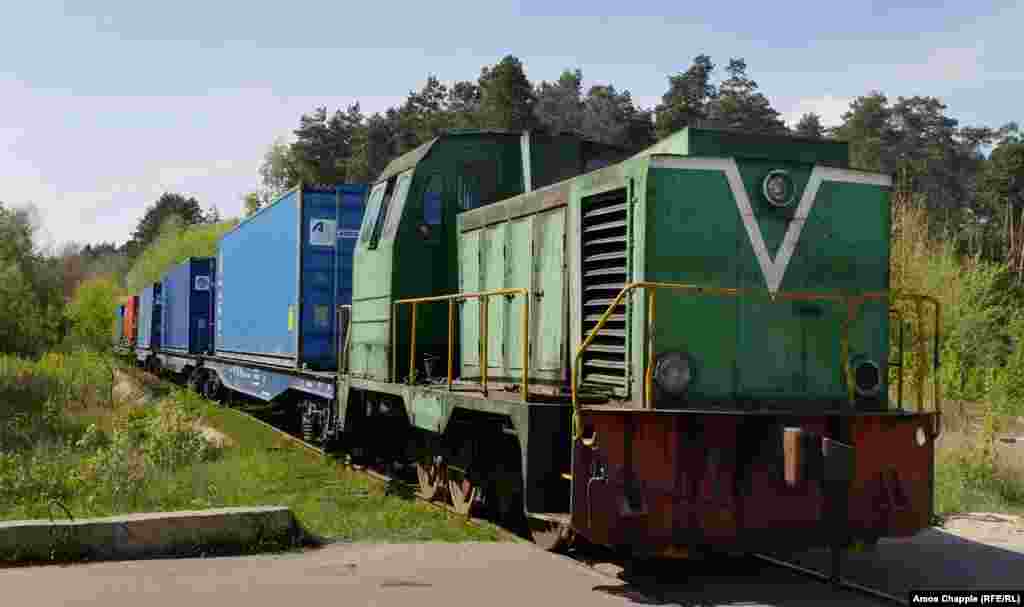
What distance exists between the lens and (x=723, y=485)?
5953 mm

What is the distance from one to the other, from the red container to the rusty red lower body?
36.0 meters

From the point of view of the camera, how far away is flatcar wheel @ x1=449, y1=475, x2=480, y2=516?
26.9 ft

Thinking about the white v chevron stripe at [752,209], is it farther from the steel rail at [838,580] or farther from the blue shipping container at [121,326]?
the blue shipping container at [121,326]

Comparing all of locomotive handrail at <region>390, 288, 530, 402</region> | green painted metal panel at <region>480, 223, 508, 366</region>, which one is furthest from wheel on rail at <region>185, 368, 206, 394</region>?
green painted metal panel at <region>480, 223, 508, 366</region>

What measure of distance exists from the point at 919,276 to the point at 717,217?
15018 millimetres

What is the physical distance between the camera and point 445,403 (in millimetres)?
7738

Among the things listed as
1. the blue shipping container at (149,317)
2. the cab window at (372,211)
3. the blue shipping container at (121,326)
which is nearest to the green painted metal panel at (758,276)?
the cab window at (372,211)

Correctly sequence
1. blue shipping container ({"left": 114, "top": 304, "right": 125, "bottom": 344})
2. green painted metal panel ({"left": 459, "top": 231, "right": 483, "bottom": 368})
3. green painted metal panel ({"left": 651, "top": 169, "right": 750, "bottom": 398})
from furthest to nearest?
blue shipping container ({"left": 114, "top": 304, "right": 125, "bottom": 344}) < green painted metal panel ({"left": 459, "top": 231, "right": 483, "bottom": 368}) < green painted metal panel ({"left": 651, "top": 169, "right": 750, "bottom": 398})

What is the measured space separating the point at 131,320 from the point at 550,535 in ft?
124

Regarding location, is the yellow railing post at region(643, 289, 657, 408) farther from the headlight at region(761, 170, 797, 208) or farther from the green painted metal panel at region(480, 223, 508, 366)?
the green painted metal panel at region(480, 223, 508, 366)

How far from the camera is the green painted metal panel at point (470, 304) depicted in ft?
28.9

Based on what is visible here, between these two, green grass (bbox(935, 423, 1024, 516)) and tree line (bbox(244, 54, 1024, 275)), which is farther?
tree line (bbox(244, 54, 1024, 275))

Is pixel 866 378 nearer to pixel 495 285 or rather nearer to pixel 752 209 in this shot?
pixel 752 209

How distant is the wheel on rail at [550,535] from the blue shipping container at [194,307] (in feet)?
56.3
